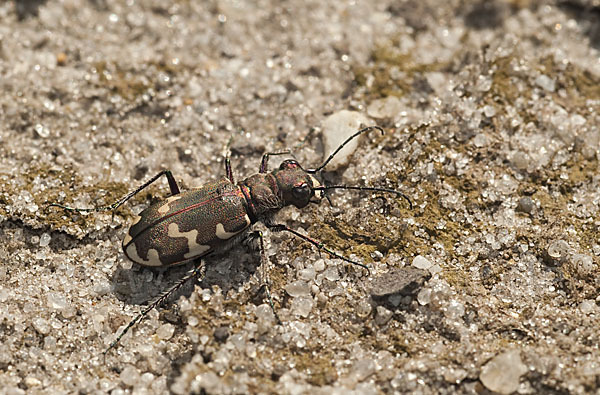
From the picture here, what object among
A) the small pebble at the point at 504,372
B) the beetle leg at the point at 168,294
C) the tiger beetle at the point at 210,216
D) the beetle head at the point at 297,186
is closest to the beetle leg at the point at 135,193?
the tiger beetle at the point at 210,216

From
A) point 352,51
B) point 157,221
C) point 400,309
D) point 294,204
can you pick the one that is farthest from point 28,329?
point 352,51

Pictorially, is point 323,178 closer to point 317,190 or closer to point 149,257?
point 317,190

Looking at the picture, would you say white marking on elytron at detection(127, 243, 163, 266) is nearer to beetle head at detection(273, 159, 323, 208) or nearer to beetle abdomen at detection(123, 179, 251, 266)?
beetle abdomen at detection(123, 179, 251, 266)

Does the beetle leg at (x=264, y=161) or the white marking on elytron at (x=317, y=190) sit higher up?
the beetle leg at (x=264, y=161)

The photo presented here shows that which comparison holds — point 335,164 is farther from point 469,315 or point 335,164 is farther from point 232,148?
point 469,315

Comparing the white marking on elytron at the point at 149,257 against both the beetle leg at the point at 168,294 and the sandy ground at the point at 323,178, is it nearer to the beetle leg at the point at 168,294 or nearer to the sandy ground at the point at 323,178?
the beetle leg at the point at 168,294
